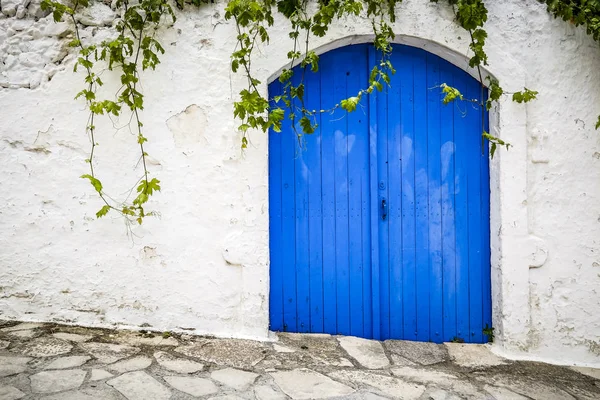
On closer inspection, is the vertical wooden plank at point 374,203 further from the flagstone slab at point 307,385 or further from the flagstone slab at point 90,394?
the flagstone slab at point 90,394

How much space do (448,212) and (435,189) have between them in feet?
0.63

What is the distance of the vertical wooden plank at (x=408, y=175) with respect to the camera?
10.8ft

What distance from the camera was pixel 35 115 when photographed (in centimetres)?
316

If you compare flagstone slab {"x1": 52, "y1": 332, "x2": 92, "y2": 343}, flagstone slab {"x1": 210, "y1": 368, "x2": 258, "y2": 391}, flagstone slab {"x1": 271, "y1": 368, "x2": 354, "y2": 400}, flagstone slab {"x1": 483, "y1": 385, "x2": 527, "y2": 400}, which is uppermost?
flagstone slab {"x1": 52, "y1": 332, "x2": 92, "y2": 343}

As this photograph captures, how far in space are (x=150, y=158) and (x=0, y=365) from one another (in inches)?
58.3

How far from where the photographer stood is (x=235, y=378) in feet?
8.25

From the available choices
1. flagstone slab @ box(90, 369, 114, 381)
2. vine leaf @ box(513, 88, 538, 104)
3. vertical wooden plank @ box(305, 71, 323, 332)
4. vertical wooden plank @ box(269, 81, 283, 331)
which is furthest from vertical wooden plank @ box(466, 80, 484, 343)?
flagstone slab @ box(90, 369, 114, 381)

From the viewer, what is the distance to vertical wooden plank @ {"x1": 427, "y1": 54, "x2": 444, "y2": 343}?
3287 millimetres

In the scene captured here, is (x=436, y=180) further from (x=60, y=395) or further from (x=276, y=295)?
(x=60, y=395)

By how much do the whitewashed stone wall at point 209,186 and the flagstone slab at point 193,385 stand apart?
685 millimetres

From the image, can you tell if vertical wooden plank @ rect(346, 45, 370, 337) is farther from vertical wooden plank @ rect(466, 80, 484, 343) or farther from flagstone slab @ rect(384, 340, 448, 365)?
vertical wooden plank @ rect(466, 80, 484, 343)

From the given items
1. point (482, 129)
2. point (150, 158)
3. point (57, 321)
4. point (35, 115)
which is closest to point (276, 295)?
point (150, 158)

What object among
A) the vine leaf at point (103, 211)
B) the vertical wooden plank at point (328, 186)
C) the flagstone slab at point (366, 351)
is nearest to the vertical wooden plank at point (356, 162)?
the vertical wooden plank at point (328, 186)

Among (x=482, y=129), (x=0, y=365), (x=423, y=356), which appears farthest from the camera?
(x=482, y=129)
